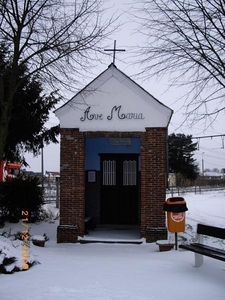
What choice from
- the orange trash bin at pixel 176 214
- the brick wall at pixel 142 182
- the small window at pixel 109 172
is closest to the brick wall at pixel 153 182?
the brick wall at pixel 142 182

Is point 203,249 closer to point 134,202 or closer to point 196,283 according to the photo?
point 196,283

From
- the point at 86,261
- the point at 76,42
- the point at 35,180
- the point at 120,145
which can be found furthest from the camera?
the point at 35,180

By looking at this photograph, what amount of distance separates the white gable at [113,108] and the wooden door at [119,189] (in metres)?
2.59

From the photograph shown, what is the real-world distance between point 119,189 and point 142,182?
8.87ft

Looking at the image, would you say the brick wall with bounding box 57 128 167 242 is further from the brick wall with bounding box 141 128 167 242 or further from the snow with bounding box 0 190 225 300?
the snow with bounding box 0 190 225 300

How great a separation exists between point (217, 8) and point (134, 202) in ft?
22.8

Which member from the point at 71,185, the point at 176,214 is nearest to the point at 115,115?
the point at 71,185

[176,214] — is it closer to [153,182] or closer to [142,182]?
[153,182]

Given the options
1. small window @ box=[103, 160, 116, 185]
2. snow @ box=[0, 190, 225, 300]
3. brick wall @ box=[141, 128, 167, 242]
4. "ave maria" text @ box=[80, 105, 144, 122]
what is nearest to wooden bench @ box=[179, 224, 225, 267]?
snow @ box=[0, 190, 225, 300]

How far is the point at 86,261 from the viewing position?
7934 mm

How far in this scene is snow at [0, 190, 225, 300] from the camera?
5.50 meters

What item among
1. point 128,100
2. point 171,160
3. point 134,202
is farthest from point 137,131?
point 171,160

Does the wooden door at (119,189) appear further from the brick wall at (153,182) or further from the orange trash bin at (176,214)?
the orange trash bin at (176,214)

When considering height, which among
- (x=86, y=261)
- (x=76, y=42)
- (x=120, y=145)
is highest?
(x=76, y=42)
